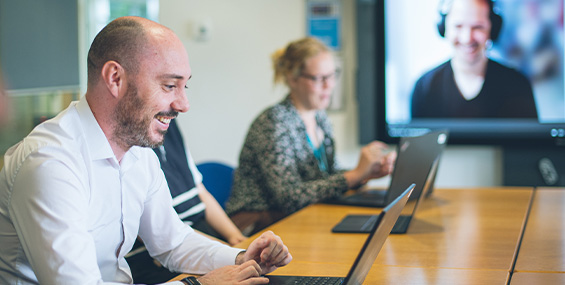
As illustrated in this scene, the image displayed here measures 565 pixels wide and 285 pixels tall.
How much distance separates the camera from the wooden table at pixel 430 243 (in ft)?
4.71

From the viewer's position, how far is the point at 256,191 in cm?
262

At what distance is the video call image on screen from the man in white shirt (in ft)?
8.39

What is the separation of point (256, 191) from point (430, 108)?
1.65 meters


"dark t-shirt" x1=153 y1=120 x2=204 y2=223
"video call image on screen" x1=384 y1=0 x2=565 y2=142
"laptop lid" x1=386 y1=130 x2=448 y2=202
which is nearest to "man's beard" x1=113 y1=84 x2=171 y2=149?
"dark t-shirt" x1=153 y1=120 x2=204 y2=223

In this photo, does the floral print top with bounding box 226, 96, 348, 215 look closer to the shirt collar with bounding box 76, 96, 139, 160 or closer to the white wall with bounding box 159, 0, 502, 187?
the shirt collar with bounding box 76, 96, 139, 160

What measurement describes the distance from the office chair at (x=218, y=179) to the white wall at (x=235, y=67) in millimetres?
1213

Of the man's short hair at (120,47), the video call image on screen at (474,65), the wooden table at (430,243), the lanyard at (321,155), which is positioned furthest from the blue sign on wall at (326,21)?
the man's short hair at (120,47)

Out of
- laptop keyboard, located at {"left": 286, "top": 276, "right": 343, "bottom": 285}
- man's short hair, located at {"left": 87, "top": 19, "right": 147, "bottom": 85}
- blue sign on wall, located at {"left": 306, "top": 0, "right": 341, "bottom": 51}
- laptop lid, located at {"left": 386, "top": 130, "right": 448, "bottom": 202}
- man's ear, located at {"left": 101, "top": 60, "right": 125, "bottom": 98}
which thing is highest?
blue sign on wall, located at {"left": 306, "top": 0, "right": 341, "bottom": 51}

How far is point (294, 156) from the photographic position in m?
2.63

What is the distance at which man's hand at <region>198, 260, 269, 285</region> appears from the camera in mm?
1241

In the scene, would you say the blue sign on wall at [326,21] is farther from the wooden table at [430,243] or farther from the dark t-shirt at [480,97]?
the wooden table at [430,243]

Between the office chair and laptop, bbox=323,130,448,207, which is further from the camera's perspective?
the office chair

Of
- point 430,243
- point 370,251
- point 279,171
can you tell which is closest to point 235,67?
point 279,171

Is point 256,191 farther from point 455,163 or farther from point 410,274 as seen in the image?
point 455,163
